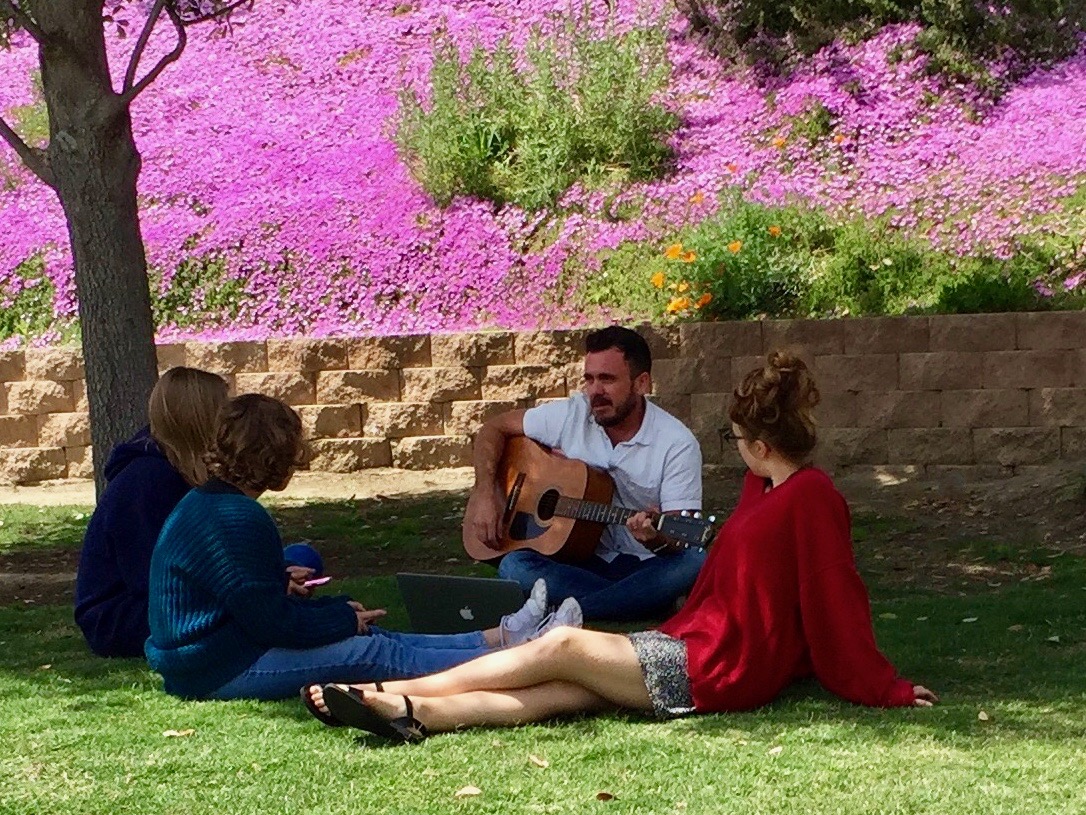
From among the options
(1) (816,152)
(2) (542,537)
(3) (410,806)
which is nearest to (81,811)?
(3) (410,806)

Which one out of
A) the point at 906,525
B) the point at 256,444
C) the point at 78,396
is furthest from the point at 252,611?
the point at 78,396

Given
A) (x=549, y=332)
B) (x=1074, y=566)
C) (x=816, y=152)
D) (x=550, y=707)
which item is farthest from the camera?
(x=816, y=152)

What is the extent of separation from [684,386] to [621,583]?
5.17 meters

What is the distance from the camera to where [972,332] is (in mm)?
10508

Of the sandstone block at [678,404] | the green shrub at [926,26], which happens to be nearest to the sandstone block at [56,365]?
the sandstone block at [678,404]

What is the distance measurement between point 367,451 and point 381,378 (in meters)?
0.52

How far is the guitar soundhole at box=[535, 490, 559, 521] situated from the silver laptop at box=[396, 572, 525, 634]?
0.69 metres

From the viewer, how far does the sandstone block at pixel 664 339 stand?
36.3 feet

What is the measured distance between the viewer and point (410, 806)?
381 cm

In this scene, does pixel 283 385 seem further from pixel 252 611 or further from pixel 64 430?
pixel 252 611

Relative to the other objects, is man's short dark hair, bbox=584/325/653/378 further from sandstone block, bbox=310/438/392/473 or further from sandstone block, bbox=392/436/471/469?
sandstone block, bbox=310/438/392/473

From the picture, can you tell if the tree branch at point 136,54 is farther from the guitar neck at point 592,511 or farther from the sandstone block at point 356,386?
the sandstone block at point 356,386

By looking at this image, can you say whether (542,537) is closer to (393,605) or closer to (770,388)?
(393,605)

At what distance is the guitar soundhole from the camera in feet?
20.4
